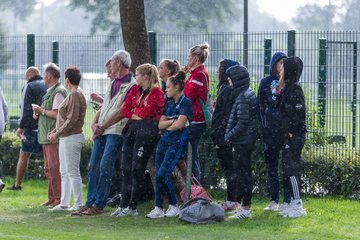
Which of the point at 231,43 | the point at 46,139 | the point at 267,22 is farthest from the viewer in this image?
the point at 267,22

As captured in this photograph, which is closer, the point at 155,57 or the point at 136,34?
the point at 136,34

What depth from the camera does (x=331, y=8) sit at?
8119 cm

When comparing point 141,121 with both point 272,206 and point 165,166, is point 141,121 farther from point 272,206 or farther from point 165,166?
point 272,206

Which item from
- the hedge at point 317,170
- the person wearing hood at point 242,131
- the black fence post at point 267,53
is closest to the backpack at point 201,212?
the person wearing hood at point 242,131

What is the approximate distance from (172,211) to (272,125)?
175cm

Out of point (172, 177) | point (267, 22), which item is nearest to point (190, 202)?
point (172, 177)

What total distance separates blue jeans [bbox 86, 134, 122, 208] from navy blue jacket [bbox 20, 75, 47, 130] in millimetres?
2807

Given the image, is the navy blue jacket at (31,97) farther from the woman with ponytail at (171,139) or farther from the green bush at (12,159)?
the woman with ponytail at (171,139)

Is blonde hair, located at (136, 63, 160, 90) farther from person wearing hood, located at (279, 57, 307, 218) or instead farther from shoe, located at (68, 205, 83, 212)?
shoe, located at (68, 205, 83, 212)

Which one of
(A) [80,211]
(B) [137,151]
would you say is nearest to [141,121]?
(B) [137,151]

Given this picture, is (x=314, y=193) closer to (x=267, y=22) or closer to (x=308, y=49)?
(x=308, y=49)

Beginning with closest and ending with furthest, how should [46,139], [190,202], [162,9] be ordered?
[190,202] < [46,139] < [162,9]

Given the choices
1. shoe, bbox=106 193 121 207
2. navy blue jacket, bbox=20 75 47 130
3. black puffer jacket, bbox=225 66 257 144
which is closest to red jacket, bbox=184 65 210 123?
black puffer jacket, bbox=225 66 257 144

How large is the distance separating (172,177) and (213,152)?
2086 millimetres
